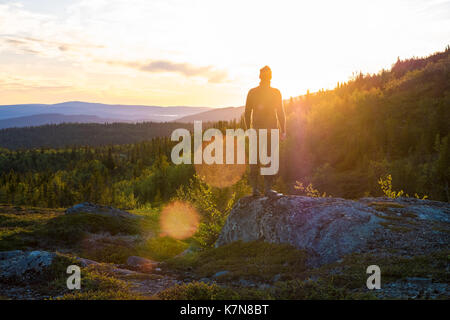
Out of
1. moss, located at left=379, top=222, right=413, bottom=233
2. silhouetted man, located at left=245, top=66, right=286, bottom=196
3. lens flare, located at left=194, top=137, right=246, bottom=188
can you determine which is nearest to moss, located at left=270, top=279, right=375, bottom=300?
moss, located at left=379, top=222, right=413, bottom=233

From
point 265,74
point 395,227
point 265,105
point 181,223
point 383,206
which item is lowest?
point 181,223

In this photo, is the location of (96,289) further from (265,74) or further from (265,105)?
(265,74)

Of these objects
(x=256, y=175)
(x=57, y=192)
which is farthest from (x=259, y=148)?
(x=57, y=192)

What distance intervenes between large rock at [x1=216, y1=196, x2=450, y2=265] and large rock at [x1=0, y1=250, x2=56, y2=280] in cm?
566

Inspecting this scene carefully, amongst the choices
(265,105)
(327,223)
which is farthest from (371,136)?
(327,223)

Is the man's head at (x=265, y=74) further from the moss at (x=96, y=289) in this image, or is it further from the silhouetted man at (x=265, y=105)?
the moss at (x=96, y=289)

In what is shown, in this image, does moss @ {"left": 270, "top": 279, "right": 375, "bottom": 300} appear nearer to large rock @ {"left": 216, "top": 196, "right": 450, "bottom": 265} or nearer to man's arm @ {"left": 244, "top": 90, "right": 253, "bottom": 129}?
large rock @ {"left": 216, "top": 196, "right": 450, "bottom": 265}

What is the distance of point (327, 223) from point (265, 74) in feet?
15.1

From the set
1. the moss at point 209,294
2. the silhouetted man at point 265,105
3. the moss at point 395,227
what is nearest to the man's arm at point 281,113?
the silhouetted man at point 265,105

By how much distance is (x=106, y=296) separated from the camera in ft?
18.4

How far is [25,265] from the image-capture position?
746 cm

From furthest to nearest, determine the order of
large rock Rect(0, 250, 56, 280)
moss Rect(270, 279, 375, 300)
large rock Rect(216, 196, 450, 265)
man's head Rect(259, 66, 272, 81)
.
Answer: man's head Rect(259, 66, 272, 81) → large rock Rect(216, 196, 450, 265) → large rock Rect(0, 250, 56, 280) → moss Rect(270, 279, 375, 300)

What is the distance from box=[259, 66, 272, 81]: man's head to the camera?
977 centimetres

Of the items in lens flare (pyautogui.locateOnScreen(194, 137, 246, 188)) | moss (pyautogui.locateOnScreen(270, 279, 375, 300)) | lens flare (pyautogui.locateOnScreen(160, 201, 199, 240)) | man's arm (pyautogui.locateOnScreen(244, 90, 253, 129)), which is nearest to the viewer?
moss (pyautogui.locateOnScreen(270, 279, 375, 300))
